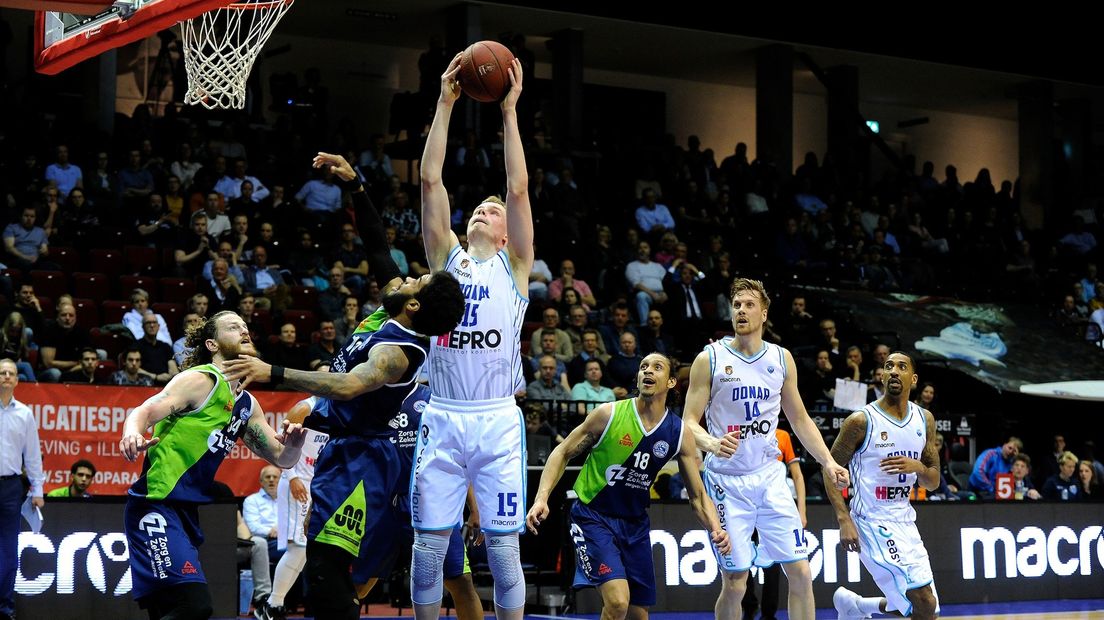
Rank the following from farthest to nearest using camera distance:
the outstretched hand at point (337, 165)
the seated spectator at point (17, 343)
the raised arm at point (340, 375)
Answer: the seated spectator at point (17, 343) < the outstretched hand at point (337, 165) < the raised arm at point (340, 375)

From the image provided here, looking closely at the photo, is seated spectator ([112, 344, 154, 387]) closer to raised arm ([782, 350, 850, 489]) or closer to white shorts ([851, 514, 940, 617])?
raised arm ([782, 350, 850, 489])

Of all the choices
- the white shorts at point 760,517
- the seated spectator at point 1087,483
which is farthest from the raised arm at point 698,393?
the seated spectator at point 1087,483

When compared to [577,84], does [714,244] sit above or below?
below

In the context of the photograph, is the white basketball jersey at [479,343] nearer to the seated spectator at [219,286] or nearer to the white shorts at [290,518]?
the white shorts at [290,518]

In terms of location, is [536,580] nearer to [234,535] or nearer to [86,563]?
[234,535]

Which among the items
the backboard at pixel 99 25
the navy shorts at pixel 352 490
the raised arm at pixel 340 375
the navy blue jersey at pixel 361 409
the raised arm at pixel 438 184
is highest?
the backboard at pixel 99 25

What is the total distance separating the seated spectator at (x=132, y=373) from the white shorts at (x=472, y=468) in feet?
23.8

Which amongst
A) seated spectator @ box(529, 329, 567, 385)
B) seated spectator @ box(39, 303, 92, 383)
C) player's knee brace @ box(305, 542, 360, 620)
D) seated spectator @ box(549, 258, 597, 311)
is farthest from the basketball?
seated spectator @ box(549, 258, 597, 311)

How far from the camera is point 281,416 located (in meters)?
13.5

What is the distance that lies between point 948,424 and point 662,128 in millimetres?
12176

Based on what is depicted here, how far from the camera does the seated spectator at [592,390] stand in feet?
49.8

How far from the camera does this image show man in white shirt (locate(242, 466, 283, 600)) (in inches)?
474

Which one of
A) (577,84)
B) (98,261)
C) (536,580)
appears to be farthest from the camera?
(577,84)

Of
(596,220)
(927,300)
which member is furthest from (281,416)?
(927,300)
